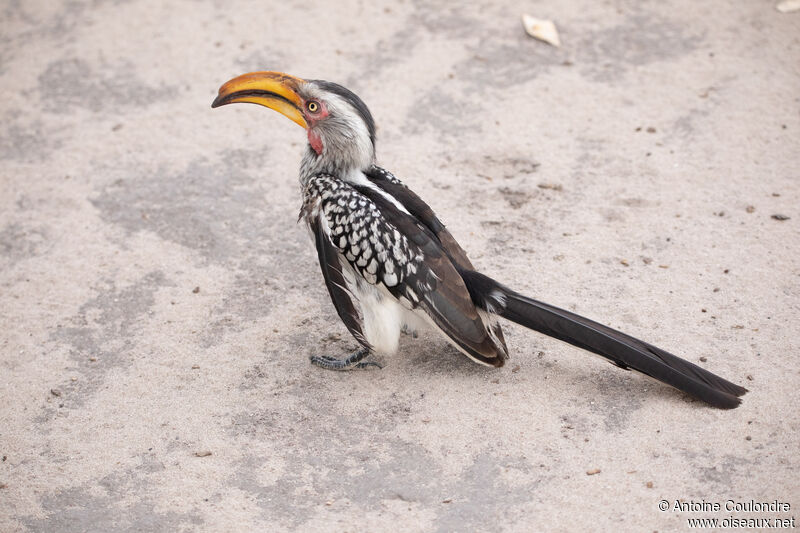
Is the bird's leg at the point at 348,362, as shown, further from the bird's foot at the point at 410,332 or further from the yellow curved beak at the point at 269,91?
the yellow curved beak at the point at 269,91

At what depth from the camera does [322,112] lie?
427 cm

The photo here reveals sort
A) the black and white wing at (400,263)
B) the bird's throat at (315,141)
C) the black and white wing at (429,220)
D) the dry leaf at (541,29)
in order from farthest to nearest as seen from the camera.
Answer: the dry leaf at (541,29), the bird's throat at (315,141), the black and white wing at (429,220), the black and white wing at (400,263)

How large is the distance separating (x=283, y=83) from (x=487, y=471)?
2240 millimetres

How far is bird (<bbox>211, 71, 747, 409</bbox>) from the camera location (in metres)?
3.85

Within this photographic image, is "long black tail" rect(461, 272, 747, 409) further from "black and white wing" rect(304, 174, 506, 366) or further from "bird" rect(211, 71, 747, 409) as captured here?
"black and white wing" rect(304, 174, 506, 366)

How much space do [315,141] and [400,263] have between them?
0.86 metres

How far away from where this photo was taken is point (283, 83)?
170 inches

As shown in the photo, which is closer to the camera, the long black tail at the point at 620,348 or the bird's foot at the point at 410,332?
the long black tail at the point at 620,348

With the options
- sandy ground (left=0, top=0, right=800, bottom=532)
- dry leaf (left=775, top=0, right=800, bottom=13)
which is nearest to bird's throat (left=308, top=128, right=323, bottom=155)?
sandy ground (left=0, top=0, right=800, bottom=532)

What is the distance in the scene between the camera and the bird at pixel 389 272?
3852 millimetres

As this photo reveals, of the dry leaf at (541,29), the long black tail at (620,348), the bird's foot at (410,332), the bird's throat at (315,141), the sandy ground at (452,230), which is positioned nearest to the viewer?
the sandy ground at (452,230)

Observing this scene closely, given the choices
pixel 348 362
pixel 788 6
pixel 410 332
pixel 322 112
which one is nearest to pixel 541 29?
pixel 788 6

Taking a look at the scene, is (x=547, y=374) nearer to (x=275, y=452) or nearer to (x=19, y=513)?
(x=275, y=452)

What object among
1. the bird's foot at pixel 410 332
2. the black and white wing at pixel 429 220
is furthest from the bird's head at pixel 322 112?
the bird's foot at pixel 410 332
